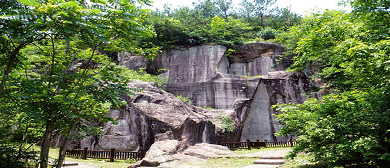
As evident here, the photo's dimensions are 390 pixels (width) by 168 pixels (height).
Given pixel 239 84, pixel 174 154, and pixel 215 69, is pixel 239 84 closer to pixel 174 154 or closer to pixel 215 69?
pixel 215 69

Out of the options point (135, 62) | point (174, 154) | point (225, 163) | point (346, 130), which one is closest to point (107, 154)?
point (174, 154)

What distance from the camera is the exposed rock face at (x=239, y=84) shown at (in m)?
22.9

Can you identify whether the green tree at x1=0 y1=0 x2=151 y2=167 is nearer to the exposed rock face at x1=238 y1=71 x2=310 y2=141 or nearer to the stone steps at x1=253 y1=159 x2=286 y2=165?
the stone steps at x1=253 y1=159 x2=286 y2=165

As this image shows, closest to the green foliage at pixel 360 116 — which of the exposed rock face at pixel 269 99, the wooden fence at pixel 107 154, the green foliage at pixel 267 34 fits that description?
the wooden fence at pixel 107 154

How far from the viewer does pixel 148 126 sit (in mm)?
13422

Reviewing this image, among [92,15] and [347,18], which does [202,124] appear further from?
[92,15]

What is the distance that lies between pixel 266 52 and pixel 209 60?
7.40 m

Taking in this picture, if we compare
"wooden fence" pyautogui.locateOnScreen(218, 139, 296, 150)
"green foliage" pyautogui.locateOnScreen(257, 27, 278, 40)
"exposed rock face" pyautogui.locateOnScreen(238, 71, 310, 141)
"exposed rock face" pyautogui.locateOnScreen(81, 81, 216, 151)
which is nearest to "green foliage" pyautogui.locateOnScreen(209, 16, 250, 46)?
"green foliage" pyautogui.locateOnScreen(257, 27, 278, 40)

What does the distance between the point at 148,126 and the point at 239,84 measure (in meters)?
13.5

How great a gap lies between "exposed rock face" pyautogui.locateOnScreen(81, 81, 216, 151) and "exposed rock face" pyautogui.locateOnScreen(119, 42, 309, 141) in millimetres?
6660

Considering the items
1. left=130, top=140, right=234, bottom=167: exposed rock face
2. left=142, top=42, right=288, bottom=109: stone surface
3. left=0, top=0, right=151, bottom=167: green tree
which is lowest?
left=130, top=140, right=234, bottom=167: exposed rock face

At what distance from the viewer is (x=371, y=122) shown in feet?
19.2

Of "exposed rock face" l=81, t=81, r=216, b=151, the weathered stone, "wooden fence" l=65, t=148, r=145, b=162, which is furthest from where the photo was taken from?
the weathered stone

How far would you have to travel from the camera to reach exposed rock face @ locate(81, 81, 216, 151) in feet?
43.9
